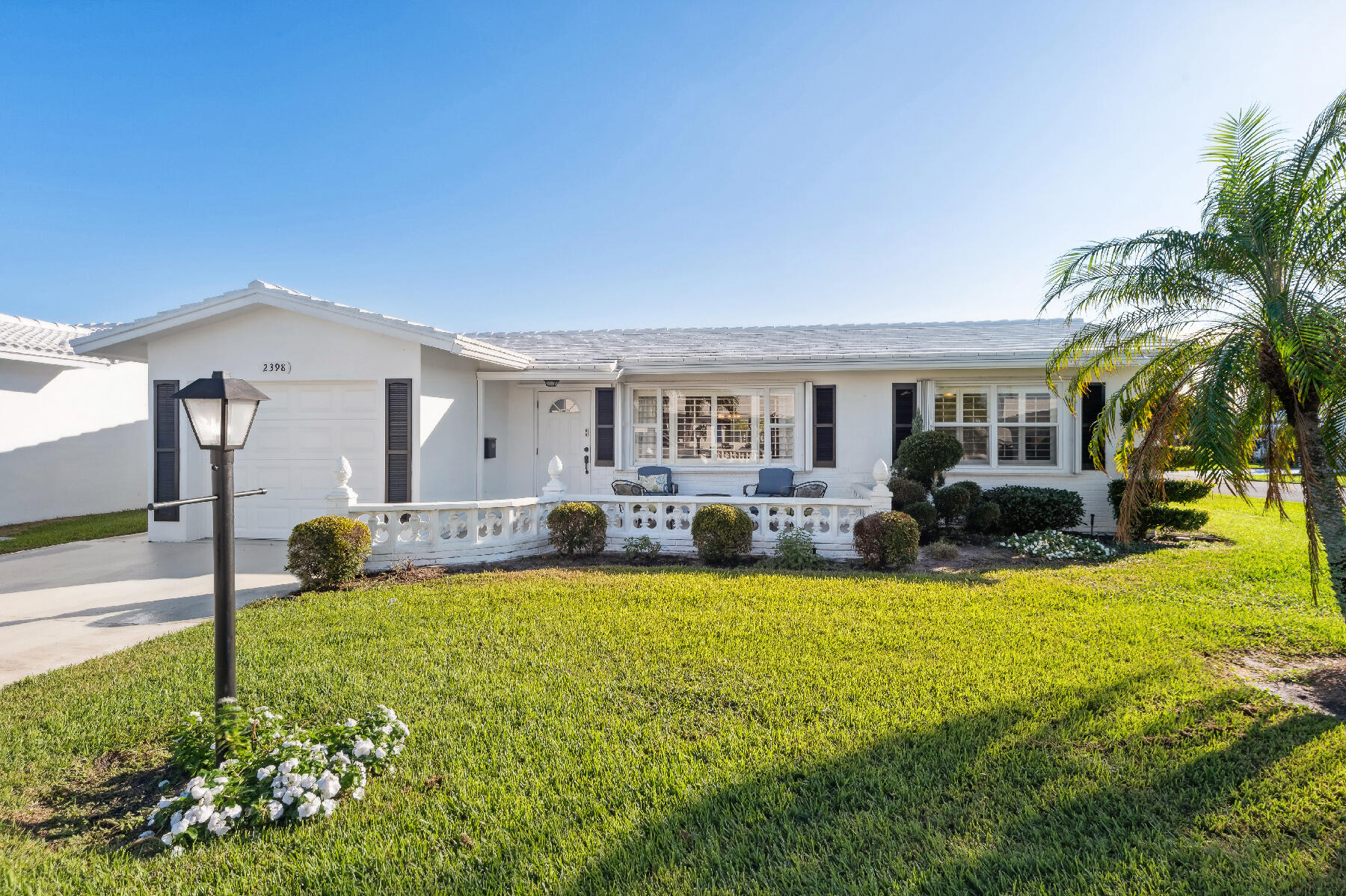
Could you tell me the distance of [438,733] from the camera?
3.53m

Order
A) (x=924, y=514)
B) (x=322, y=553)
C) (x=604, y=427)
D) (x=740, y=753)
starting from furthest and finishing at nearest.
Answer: (x=604, y=427) → (x=924, y=514) → (x=322, y=553) → (x=740, y=753)

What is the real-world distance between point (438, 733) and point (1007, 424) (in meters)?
11.1

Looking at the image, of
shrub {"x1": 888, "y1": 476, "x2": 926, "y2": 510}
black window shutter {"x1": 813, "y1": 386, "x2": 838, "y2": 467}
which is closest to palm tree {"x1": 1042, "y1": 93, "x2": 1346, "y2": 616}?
shrub {"x1": 888, "y1": 476, "x2": 926, "y2": 510}

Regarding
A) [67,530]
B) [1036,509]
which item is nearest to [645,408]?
[1036,509]

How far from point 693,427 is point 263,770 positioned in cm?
967

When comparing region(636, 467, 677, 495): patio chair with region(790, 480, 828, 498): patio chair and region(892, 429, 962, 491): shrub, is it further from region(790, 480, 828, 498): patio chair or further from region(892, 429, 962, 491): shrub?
region(892, 429, 962, 491): shrub

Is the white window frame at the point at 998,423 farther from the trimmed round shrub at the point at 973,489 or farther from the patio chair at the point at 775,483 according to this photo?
the patio chair at the point at 775,483

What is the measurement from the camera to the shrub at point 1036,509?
10.2 m

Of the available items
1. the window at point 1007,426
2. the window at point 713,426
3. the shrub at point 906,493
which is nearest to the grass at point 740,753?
the shrub at point 906,493

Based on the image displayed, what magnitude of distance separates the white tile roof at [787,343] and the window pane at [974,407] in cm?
87

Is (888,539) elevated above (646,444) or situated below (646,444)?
below

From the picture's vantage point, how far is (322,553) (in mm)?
7008

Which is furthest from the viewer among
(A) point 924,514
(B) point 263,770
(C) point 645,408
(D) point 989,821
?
(C) point 645,408

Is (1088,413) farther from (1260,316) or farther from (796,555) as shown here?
(796,555)
